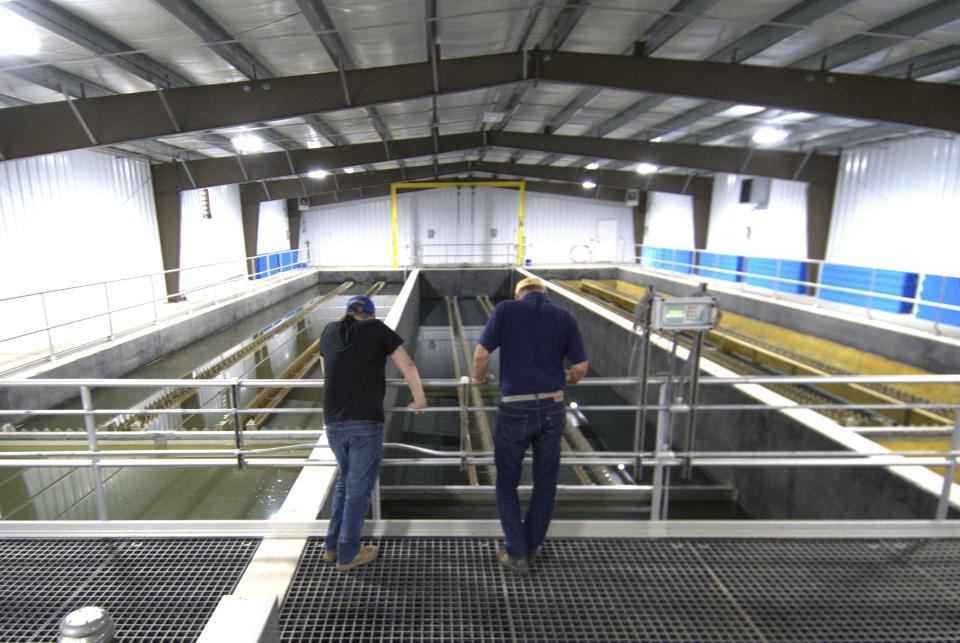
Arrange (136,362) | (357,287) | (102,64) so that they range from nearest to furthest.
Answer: (102,64)
(136,362)
(357,287)

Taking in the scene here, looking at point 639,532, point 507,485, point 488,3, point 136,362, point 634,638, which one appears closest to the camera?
point 634,638

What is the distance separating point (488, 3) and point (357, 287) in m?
13.9

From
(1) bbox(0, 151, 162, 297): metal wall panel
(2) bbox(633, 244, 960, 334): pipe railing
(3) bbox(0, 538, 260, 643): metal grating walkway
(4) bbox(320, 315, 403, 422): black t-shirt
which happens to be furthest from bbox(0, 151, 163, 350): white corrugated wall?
(2) bbox(633, 244, 960, 334): pipe railing

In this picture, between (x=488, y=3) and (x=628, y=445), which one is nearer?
(x=488, y=3)

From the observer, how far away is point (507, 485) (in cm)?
283

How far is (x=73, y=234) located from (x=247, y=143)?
15.4ft

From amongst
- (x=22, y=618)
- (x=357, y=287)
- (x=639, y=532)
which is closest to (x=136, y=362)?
(x=22, y=618)

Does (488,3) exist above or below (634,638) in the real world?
above

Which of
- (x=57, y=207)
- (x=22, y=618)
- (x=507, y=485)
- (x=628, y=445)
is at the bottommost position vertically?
(x=628, y=445)

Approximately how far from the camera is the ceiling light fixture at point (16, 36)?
554 cm

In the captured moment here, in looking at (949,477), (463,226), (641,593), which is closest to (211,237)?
(463,226)

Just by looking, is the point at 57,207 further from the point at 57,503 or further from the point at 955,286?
the point at 955,286

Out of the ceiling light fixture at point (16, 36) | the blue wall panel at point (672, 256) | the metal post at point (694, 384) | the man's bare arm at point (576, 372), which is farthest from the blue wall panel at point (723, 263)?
the ceiling light fixture at point (16, 36)

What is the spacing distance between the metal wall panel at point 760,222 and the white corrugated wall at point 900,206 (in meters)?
1.57
